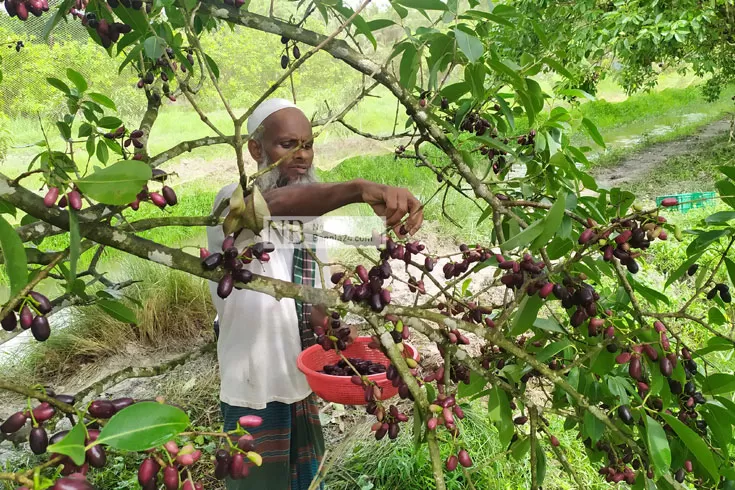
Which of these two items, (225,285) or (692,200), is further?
(692,200)

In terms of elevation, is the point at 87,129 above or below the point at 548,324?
above

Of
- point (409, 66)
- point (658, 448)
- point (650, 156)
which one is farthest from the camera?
point (650, 156)

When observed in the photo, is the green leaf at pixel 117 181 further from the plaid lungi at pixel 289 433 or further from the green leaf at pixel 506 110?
the plaid lungi at pixel 289 433

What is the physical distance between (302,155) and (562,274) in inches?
27.0

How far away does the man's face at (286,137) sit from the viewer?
1.12 metres

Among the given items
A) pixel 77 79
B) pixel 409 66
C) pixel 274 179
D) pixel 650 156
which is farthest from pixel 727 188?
pixel 650 156

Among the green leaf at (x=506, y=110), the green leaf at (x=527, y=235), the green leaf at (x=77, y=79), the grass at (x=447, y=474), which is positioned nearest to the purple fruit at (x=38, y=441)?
the green leaf at (x=527, y=235)

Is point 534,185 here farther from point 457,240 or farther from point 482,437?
point 457,240

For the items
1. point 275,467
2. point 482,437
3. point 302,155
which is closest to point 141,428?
point 302,155

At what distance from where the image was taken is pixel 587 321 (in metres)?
0.61

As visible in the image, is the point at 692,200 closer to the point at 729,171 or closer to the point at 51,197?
the point at 729,171

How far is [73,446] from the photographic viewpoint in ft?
0.92

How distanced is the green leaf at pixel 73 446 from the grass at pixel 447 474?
1.29m

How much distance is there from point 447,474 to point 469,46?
4.34 feet
